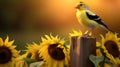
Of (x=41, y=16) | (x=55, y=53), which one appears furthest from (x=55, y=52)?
(x=41, y=16)

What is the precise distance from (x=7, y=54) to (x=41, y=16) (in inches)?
41.1

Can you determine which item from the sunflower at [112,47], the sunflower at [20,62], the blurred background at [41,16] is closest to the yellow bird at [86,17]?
the sunflower at [112,47]

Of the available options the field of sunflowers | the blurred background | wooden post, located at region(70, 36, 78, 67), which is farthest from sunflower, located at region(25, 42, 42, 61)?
the blurred background

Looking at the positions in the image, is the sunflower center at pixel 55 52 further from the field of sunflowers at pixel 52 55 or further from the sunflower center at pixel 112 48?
the sunflower center at pixel 112 48

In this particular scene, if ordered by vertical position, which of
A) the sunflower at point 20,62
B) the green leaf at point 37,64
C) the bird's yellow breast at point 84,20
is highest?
the bird's yellow breast at point 84,20

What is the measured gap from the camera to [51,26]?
7.26ft

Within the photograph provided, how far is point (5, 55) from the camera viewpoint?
3.96 feet

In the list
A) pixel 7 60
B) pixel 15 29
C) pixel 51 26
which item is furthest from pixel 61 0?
pixel 7 60

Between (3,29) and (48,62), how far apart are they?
1.08 m

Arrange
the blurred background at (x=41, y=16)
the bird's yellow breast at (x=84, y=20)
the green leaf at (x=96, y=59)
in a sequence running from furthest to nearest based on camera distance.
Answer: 1. the blurred background at (x=41, y=16)
2. the bird's yellow breast at (x=84, y=20)
3. the green leaf at (x=96, y=59)

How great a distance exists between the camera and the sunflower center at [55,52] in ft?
3.85

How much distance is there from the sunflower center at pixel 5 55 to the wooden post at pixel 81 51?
0.62 feet

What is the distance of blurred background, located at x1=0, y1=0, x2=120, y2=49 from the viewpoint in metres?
2.19

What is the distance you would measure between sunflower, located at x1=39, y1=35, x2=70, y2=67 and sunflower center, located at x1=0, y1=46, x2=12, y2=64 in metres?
0.10
